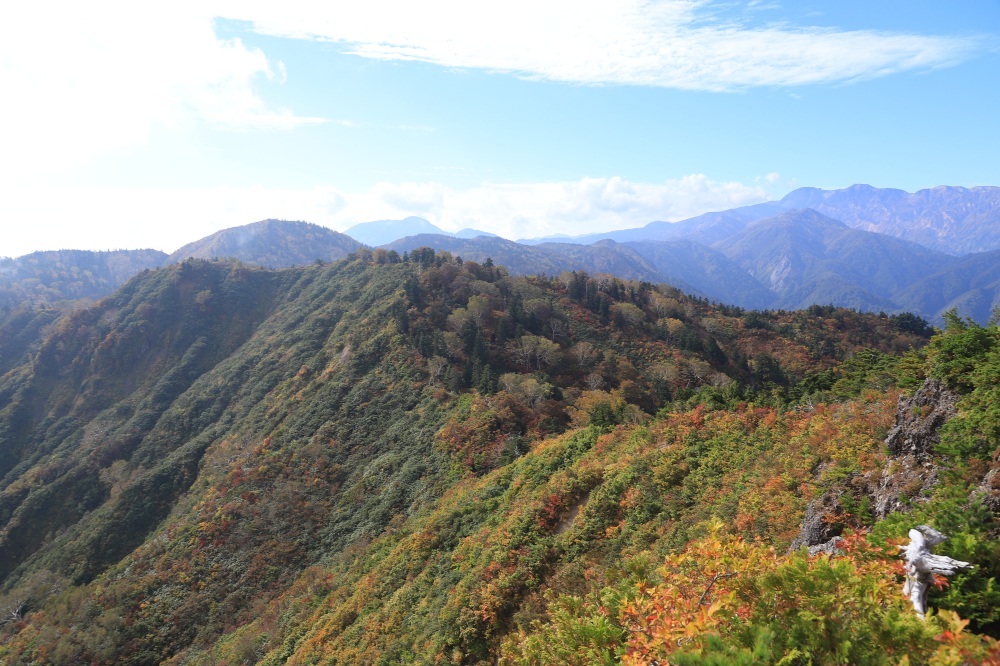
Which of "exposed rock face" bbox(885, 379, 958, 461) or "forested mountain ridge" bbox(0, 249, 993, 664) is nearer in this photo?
"exposed rock face" bbox(885, 379, 958, 461)

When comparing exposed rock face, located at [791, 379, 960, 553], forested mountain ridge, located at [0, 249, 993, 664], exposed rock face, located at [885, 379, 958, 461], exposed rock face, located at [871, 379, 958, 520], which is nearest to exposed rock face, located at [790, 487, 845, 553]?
exposed rock face, located at [791, 379, 960, 553]

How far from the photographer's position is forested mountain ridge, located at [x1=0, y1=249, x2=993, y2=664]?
1423 cm

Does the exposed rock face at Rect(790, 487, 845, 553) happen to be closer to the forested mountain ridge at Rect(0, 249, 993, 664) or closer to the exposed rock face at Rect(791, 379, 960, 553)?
the exposed rock face at Rect(791, 379, 960, 553)

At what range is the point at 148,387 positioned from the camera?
78.4 m

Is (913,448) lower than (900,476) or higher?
higher

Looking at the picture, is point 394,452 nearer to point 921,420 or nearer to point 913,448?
point 913,448

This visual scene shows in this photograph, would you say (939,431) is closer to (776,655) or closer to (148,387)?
(776,655)

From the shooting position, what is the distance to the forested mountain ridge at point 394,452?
Result: 1423 cm

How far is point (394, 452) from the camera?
3950cm

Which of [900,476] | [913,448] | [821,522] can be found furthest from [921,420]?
[821,522]

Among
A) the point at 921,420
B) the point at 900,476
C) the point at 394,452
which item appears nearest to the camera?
the point at 900,476

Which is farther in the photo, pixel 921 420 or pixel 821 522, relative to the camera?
pixel 921 420

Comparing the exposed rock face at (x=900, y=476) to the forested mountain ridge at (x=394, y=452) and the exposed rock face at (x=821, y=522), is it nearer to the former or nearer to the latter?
the exposed rock face at (x=821, y=522)

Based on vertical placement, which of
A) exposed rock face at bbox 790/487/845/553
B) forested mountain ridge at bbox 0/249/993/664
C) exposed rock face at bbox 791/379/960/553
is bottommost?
forested mountain ridge at bbox 0/249/993/664
